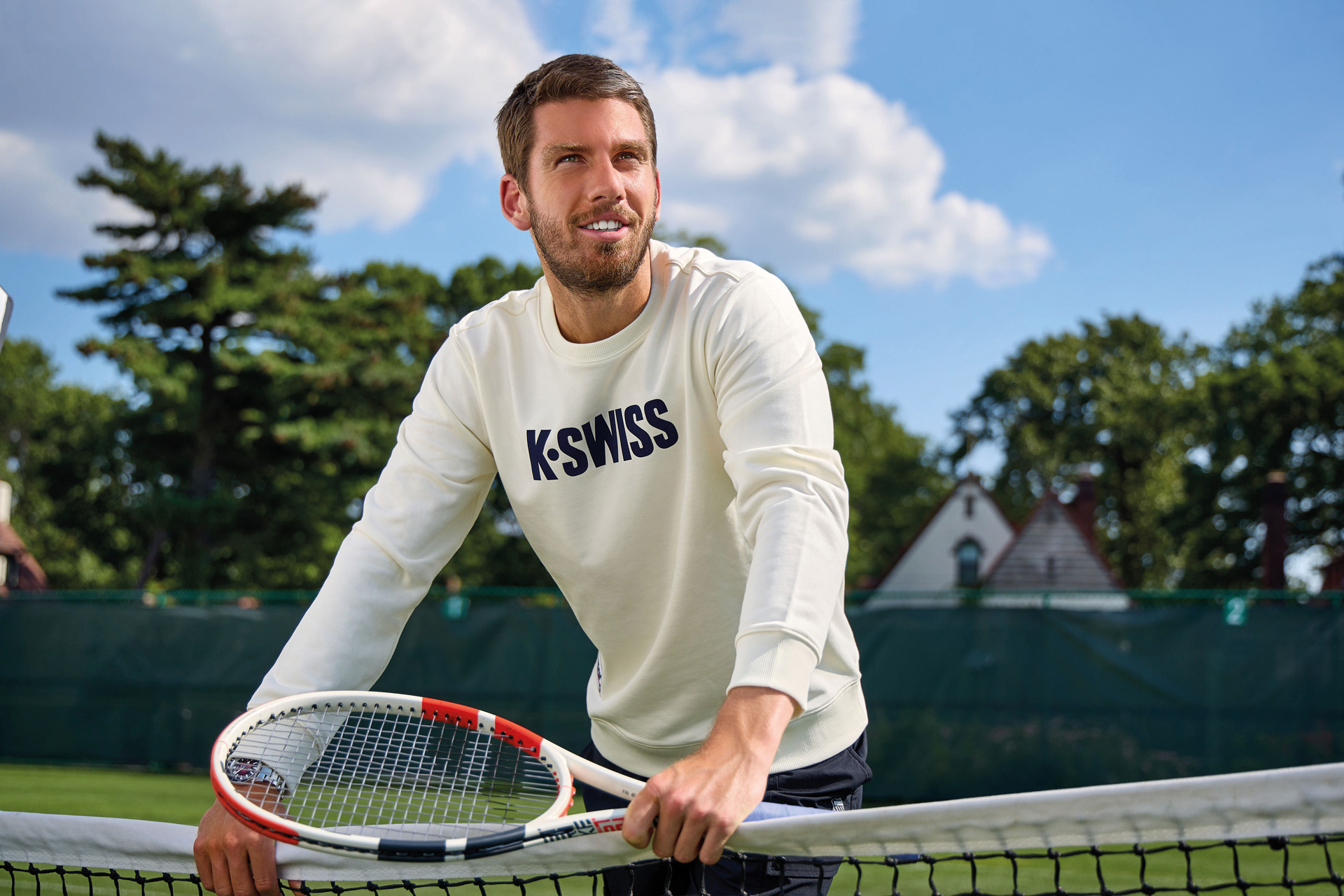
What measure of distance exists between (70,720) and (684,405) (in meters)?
12.2

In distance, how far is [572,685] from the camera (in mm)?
10938

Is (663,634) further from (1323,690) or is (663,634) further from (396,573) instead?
(1323,690)

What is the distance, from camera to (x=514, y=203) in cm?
254

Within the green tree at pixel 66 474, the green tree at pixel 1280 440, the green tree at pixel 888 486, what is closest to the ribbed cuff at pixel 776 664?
the green tree at pixel 66 474

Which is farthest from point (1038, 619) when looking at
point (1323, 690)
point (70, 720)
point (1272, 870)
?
point (70, 720)

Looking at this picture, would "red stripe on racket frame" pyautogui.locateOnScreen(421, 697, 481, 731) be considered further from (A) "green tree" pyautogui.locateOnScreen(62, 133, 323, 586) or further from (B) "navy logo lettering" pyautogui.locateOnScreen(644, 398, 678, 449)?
(A) "green tree" pyautogui.locateOnScreen(62, 133, 323, 586)

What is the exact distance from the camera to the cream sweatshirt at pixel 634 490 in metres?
2.21

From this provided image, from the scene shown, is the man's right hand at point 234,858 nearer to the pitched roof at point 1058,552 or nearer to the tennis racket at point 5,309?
the tennis racket at point 5,309

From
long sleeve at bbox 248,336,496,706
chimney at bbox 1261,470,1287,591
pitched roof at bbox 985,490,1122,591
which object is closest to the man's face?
long sleeve at bbox 248,336,496,706

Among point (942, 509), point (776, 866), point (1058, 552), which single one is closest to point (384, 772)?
point (776, 866)

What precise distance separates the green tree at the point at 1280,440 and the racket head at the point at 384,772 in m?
35.7

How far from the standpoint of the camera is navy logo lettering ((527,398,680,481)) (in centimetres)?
237

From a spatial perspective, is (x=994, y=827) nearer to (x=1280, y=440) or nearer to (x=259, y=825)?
(x=259, y=825)

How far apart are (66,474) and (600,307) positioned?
37.6m
